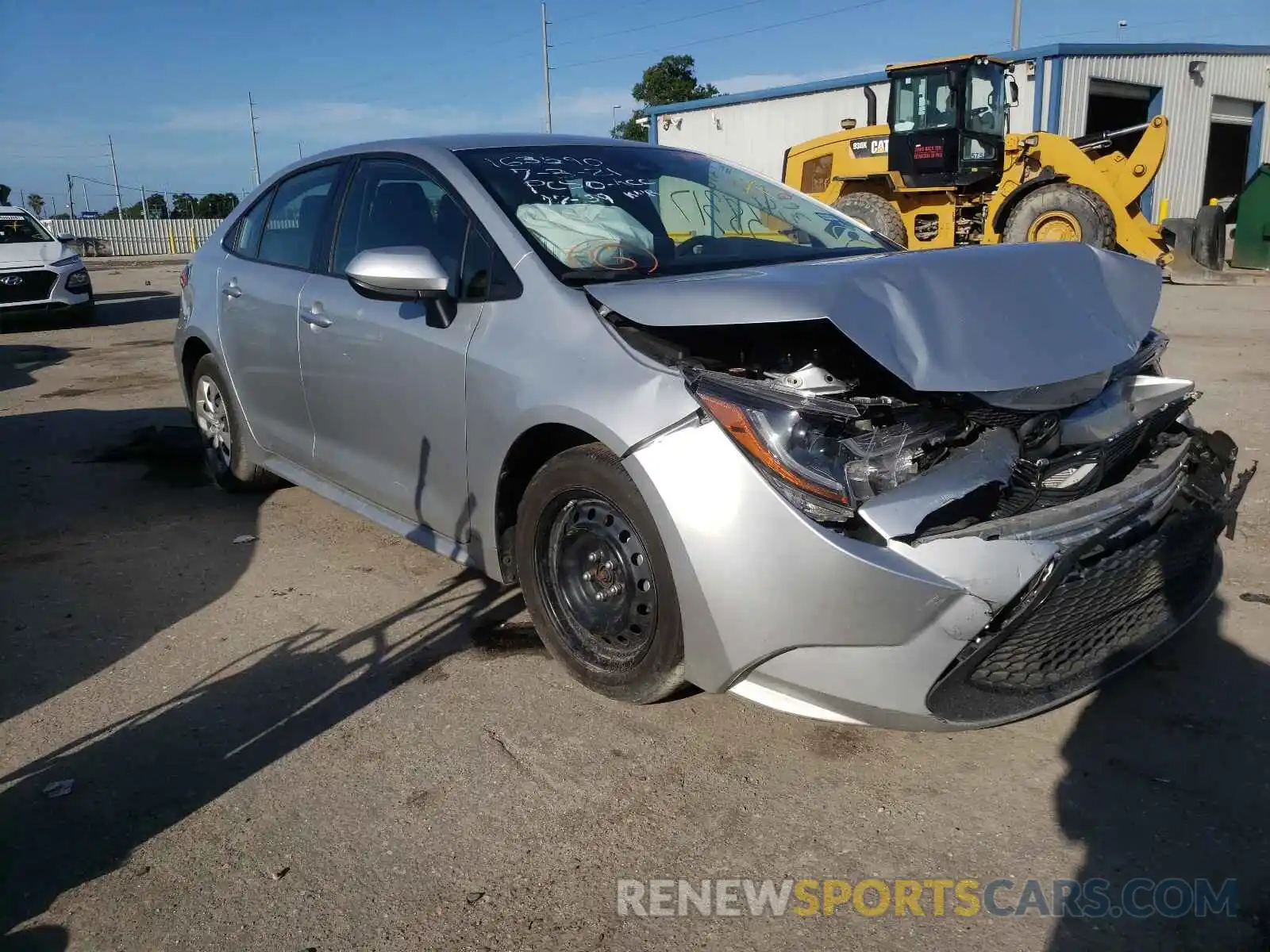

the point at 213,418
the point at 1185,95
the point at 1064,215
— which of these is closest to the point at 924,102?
the point at 1064,215

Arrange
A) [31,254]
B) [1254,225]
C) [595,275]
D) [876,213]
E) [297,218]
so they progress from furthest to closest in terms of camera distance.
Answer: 1. [1254,225]
2. [876,213]
3. [31,254]
4. [297,218]
5. [595,275]

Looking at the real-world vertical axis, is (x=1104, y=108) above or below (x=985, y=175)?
above

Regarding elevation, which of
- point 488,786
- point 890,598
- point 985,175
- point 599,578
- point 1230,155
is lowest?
point 488,786

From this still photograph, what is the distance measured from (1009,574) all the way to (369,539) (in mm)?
3193

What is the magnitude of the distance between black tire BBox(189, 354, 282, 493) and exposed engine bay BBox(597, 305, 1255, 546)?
279 centimetres

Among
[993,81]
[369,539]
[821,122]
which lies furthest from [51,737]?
[821,122]

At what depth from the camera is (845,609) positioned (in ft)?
8.04

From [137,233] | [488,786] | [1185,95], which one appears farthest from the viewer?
[137,233]

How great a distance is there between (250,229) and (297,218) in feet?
1.94

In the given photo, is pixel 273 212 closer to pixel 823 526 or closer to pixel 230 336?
pixel 230 336

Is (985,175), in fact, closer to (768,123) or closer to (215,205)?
(768,123)

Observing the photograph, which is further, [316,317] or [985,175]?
[985,175]

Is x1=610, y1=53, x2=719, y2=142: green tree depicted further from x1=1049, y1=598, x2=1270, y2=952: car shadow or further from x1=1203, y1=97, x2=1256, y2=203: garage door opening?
x1=1049, y1=598, x2=1270, y2=952: car shadow

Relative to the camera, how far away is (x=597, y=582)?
10.2 feet
